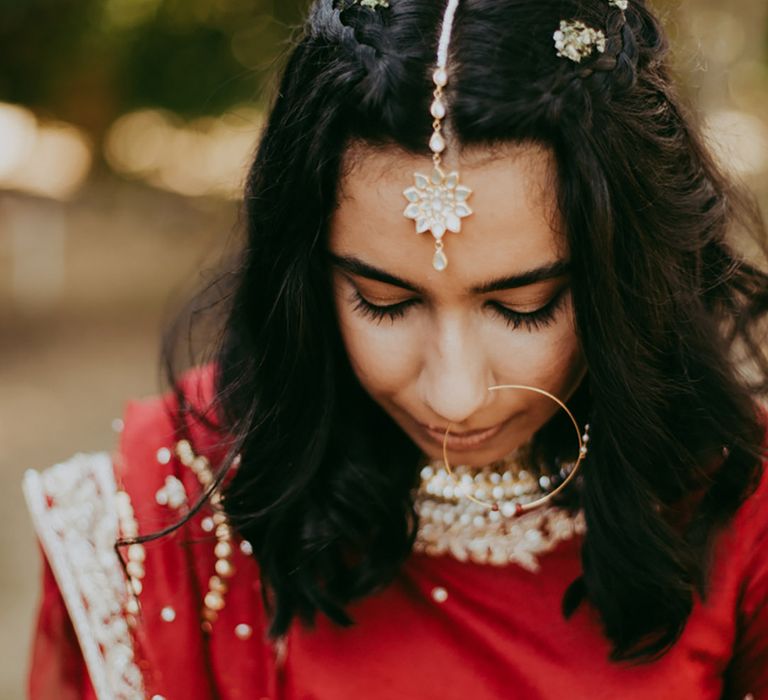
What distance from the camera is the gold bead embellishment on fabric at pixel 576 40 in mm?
1148

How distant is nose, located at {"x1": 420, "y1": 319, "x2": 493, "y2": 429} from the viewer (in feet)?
3.91

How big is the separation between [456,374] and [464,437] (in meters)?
0.15

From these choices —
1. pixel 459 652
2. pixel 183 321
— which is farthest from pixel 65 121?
pixel 459 652

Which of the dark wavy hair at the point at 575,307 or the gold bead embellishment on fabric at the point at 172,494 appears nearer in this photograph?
the dark wavy hair at the point at 575,307

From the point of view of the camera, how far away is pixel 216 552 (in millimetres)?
1505

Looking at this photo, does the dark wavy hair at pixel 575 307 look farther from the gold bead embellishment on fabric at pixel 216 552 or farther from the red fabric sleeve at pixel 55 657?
the red fabric sleeve at pixel 55 657

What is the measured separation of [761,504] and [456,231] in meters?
0.61

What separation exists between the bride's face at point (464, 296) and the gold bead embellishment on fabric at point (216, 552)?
0.33 metres

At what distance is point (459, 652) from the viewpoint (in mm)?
1444

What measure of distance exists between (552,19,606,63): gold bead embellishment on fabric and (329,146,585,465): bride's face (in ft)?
0.36

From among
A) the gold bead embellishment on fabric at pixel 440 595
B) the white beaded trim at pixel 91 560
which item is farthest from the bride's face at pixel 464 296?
the white beaded trim at pixel 91 560

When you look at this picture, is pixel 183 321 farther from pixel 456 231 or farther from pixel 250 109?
pixel 250 109

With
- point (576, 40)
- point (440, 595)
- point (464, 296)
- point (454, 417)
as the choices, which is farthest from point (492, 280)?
point (440, 595)

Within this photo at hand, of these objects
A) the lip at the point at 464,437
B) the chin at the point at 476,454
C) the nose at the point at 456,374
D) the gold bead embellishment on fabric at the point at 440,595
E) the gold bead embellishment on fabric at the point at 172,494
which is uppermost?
the nose at the point at 456,374
